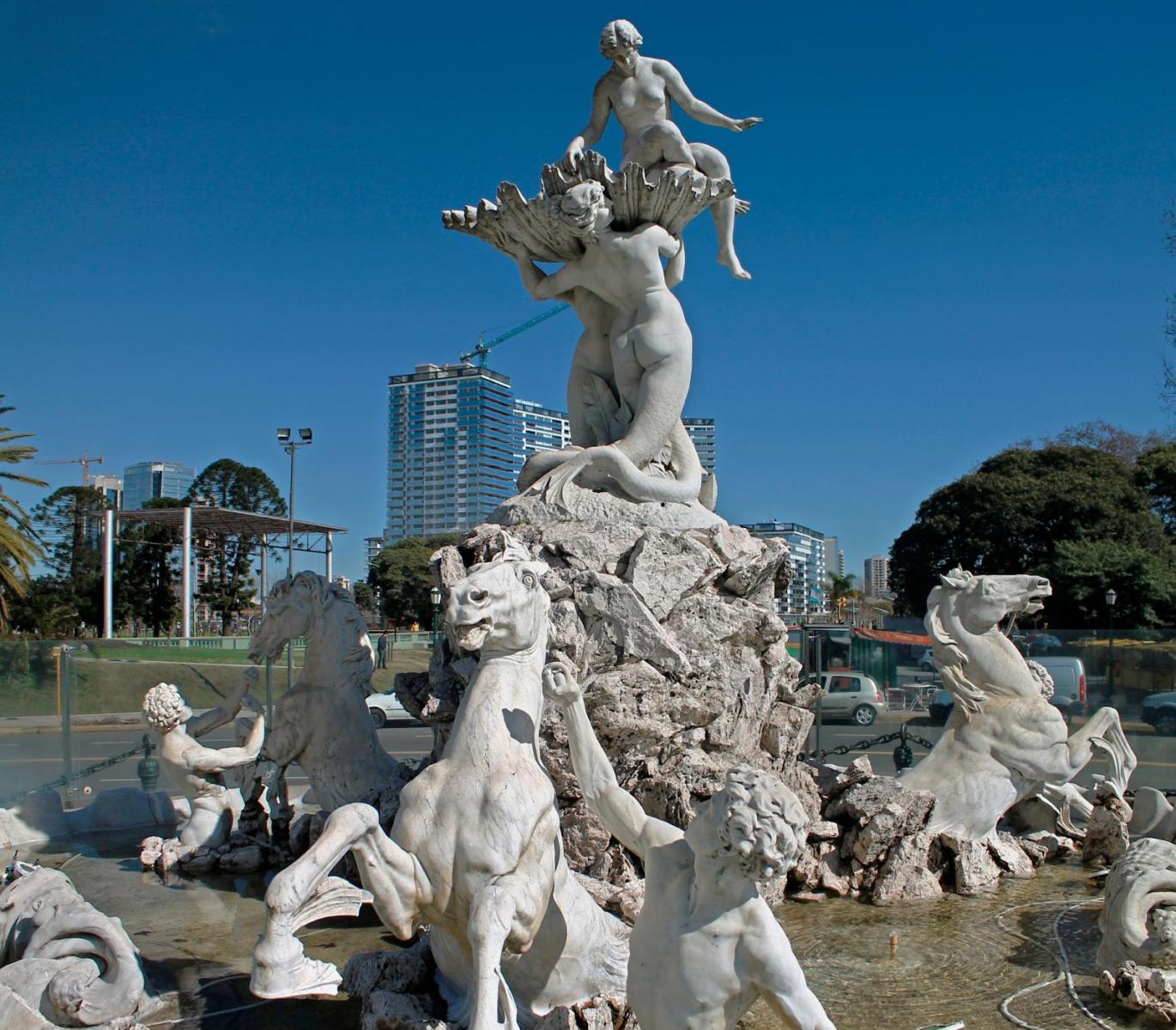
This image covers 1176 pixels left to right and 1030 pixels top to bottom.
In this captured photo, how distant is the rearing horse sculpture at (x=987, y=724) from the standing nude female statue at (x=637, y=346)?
1844mm

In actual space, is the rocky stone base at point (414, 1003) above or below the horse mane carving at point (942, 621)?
below

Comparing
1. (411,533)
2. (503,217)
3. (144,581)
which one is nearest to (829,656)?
(503,217)

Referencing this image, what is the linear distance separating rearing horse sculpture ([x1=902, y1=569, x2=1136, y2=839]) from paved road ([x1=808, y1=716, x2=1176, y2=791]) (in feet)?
8.57

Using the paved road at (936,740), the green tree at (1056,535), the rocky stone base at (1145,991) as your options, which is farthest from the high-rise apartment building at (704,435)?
the rocky stone base at (1145,991)

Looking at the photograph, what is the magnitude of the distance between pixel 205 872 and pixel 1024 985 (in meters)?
4.40

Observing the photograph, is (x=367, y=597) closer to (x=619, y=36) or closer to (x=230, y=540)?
(x=230, y=540)

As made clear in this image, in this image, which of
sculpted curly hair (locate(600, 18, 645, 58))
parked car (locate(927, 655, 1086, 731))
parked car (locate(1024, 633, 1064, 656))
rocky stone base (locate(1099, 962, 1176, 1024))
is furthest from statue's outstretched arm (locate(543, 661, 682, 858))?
parked car (locate(1024, 633, 1064, 656))

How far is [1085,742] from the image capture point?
625 centimetres

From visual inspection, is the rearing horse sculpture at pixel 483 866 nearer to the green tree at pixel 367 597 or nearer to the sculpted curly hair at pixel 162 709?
the sculpted curly hair at pixel 162 709

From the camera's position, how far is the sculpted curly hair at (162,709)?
6133mm

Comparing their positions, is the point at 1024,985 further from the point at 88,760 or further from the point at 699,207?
the point at 88,760

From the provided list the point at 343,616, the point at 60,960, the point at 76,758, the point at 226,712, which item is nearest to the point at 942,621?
the point at 343,616

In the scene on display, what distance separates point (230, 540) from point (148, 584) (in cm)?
351

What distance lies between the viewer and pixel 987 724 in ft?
20.0
